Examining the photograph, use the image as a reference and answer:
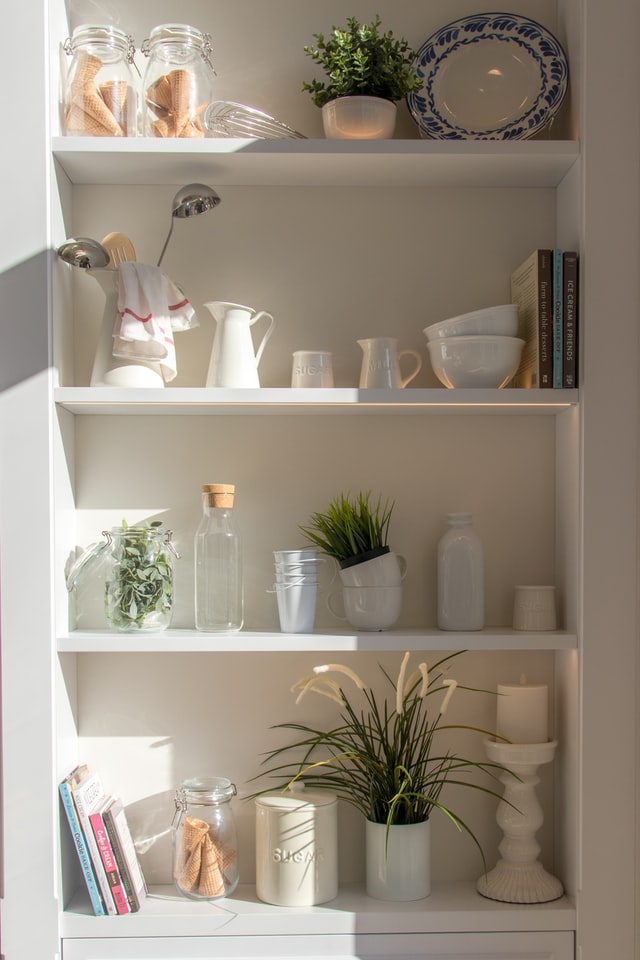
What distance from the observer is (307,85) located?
1645 millimetres

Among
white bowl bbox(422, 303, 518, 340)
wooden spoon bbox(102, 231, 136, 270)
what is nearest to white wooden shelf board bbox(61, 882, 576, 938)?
white bowl bbox(422, 303, 518, 340)

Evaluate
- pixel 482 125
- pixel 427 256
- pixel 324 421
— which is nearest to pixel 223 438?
pixel 324 421

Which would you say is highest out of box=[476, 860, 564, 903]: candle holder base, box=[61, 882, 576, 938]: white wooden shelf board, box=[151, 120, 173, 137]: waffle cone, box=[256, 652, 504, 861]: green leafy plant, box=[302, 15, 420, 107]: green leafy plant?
box=[302, 15, 420, 107]: green leafy plant

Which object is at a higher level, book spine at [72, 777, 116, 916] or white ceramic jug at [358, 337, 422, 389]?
white ceramic jug at [358, 337, 422, 389]

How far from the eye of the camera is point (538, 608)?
1652 millimetres

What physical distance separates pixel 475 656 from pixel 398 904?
444 millimetres

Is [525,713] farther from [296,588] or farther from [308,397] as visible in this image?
[308,397]

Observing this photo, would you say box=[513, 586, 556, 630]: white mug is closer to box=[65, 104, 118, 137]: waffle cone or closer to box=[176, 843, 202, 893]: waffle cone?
box=[176, 843, 202, 893]: waffle cone

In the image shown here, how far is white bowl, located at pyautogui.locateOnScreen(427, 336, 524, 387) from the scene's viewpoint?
5.20ft

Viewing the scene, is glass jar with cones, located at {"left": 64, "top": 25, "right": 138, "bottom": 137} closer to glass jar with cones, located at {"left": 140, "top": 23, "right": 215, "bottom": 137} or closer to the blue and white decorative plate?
glass jar with cones, located at {"left": 140, "top": 23, "right": 215, "bottom": 137}

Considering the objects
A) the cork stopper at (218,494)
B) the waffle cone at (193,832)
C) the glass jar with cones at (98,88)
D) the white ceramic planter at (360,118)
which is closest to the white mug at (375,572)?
the cork stopper at (218,494)

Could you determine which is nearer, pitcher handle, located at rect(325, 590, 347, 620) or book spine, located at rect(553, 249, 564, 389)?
book spine, located at rect(553, 249, 564, 389)

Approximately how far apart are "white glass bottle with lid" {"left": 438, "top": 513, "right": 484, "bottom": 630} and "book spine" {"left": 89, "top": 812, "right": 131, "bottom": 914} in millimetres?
655

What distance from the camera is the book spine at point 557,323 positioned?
1572mm
